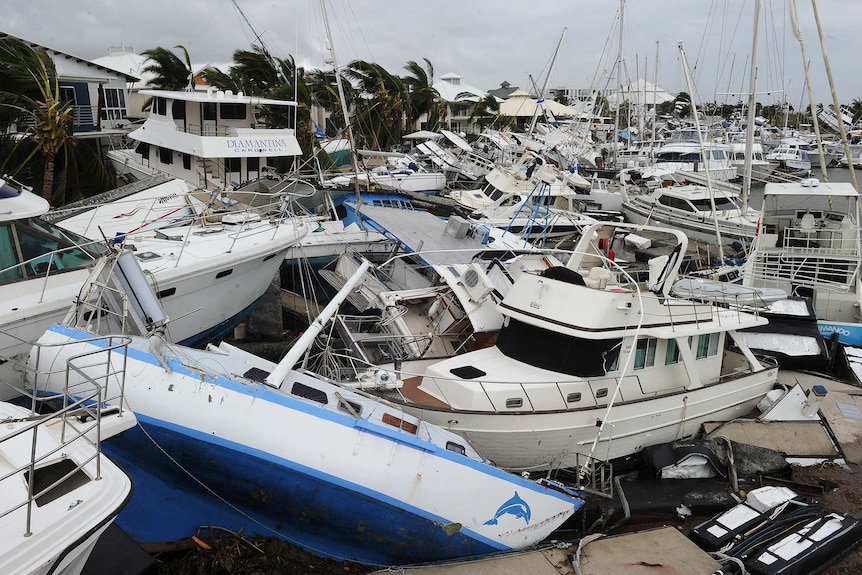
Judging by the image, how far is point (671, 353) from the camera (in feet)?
31.7

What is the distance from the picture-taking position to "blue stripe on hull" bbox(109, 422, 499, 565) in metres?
6.26

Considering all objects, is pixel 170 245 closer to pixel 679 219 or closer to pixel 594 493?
pixel 594 493

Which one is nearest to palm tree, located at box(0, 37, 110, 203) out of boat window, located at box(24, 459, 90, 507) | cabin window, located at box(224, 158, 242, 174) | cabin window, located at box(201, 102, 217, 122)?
cabin window, located at box(201, 102, 217, 122)

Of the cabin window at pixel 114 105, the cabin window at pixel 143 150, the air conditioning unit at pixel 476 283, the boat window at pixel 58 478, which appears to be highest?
the cabin window at pixel 114 105

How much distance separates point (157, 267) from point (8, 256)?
6.27ft

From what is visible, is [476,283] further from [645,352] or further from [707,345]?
[707,345]

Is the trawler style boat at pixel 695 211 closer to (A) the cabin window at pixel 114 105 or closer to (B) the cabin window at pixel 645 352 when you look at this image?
(B) the cabin window at pixel 645 352

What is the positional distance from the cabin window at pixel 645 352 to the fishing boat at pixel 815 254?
22.0ft

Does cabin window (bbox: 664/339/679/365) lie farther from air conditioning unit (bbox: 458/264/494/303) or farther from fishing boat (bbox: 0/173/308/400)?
fishing boat (bbox: 0/173/308/400)

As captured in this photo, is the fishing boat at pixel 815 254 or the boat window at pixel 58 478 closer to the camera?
the boat window at pixel 58 478

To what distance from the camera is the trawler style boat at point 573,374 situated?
828cm

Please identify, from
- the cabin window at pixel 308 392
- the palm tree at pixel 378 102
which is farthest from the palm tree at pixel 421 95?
the cabin window at pixel 308 392

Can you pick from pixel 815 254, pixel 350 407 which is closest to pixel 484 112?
pixel 815 254

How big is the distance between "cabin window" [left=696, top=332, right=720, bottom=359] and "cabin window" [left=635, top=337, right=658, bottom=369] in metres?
1.07
